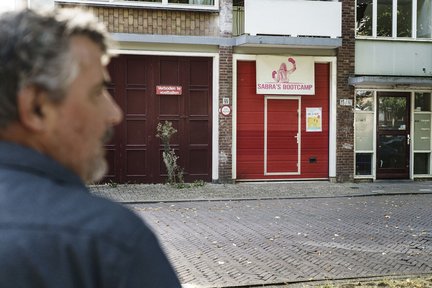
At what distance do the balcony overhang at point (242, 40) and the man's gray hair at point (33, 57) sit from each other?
14797 millimetres

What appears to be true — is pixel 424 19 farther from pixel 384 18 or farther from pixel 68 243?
pixel 68 243

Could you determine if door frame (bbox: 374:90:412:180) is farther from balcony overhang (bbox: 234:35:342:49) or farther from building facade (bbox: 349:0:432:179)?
balcony overhang (bbox: 234:35:342:49)

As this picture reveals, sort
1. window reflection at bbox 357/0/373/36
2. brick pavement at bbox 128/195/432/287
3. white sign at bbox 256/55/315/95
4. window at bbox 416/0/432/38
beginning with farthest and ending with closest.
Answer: window at bbox 416/0/432/38 → window reflection at bbox 357/0/373/36 → white sign at bbox 256/55/315/95 → brick pavement at bbox 128/195/432/287

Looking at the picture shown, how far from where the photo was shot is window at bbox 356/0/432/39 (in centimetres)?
1783

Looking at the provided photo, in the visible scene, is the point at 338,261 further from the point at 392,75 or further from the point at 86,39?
the point at 392,75

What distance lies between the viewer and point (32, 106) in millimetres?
1150

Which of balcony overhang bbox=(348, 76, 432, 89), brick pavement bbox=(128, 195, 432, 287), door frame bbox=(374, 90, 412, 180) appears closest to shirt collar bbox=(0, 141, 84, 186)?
brick pavement bbox=(128, 195, 432, 287)

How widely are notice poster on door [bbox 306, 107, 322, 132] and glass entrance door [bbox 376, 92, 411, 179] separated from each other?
6.32 feet

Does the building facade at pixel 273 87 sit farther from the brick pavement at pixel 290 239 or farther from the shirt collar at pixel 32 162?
the shirt collar at pixel 32 162

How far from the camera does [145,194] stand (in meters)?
14.4

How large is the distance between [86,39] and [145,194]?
13376 millimetres

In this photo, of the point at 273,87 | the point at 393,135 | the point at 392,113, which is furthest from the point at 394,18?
the point at 273,87

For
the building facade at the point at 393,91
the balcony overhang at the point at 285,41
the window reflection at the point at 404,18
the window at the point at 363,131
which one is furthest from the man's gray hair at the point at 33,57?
the window reflection at the point at 404,18

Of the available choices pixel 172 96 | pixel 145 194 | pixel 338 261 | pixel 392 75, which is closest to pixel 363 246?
pixel 338 261
